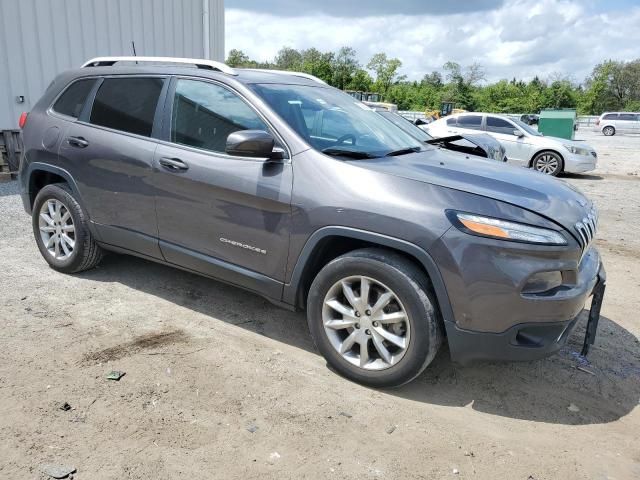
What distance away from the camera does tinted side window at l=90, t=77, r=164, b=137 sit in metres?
4.05

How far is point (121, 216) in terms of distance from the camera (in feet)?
13.7

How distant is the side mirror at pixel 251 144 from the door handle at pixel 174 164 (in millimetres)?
537

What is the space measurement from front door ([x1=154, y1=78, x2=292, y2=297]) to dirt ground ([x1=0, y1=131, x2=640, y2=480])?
0.53 meters

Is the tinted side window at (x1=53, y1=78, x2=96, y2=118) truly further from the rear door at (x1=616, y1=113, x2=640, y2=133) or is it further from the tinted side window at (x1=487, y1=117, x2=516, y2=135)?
the rear door at (x1=616, y1=113, x2=640, y2=133)

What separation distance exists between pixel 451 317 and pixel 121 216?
262cm

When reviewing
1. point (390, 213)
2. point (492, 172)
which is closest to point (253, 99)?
point (390, 213)

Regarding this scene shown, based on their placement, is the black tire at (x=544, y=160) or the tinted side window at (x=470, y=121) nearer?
the black tire at (x=544, y=160)

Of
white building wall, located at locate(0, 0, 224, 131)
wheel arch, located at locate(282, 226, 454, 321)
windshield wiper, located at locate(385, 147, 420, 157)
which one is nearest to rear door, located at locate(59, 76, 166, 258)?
wheel arch, located at locate(282, 226, 454, 321)

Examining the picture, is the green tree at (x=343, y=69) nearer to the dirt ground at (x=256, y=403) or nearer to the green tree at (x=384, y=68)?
the green tree at (x=384, y=68)

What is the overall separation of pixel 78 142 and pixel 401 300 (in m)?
2.95

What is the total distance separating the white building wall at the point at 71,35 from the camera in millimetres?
8992

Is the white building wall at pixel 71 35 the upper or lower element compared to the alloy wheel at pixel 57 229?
upper

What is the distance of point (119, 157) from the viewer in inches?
160

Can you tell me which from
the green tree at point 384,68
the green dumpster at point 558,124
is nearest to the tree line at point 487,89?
the green tree at point 384,68
